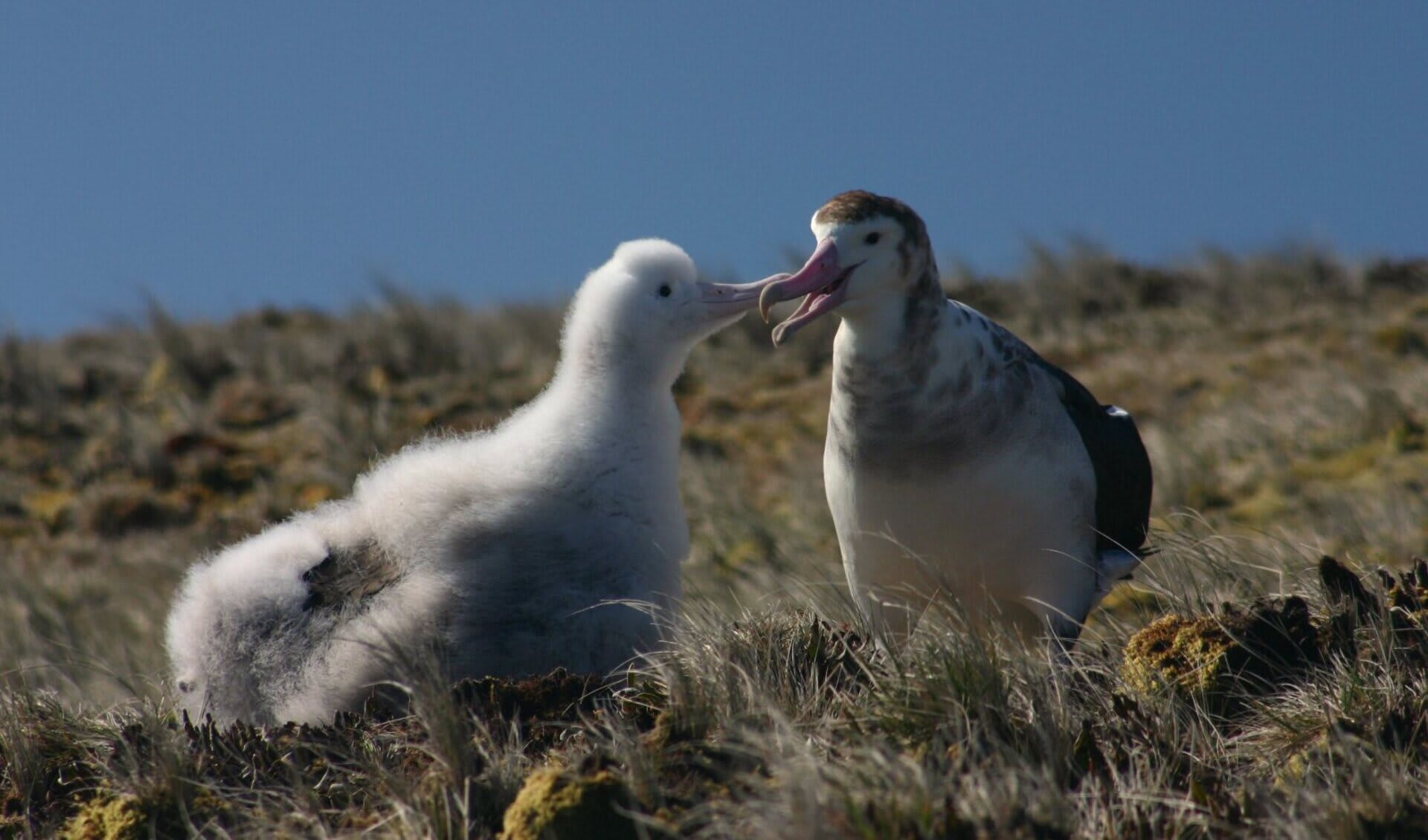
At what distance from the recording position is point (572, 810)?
2.57 m

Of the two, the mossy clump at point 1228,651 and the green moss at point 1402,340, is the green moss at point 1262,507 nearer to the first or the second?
the green moss at point 1402,340

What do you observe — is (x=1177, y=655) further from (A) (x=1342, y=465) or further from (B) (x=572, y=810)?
(A) (x=1342, y=465)

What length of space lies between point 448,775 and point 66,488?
7.98 metres

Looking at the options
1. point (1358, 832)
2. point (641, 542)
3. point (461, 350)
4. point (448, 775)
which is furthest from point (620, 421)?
point (461, 350)

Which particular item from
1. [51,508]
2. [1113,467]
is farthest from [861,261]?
[51,508]

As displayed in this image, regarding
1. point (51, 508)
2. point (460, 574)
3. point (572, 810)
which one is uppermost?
point (460, 574)

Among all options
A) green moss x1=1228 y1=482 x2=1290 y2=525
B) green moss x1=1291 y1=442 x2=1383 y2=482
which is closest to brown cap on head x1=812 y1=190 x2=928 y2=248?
green moss x1=1228 y1=482 x2=1290 y2=525

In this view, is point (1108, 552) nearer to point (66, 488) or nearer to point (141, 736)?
point (141, 736)

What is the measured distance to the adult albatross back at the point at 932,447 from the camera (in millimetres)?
3760

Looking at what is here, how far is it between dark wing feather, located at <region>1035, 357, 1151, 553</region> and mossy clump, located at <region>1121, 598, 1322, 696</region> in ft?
1.96

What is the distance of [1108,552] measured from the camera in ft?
13.6

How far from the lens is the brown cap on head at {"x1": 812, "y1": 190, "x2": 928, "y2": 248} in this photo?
3.78m

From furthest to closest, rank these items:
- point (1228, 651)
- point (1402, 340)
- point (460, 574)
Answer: point (1402, 340) < point (460, 574) < point (1228, 651)

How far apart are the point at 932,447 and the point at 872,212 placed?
0.62 meters
